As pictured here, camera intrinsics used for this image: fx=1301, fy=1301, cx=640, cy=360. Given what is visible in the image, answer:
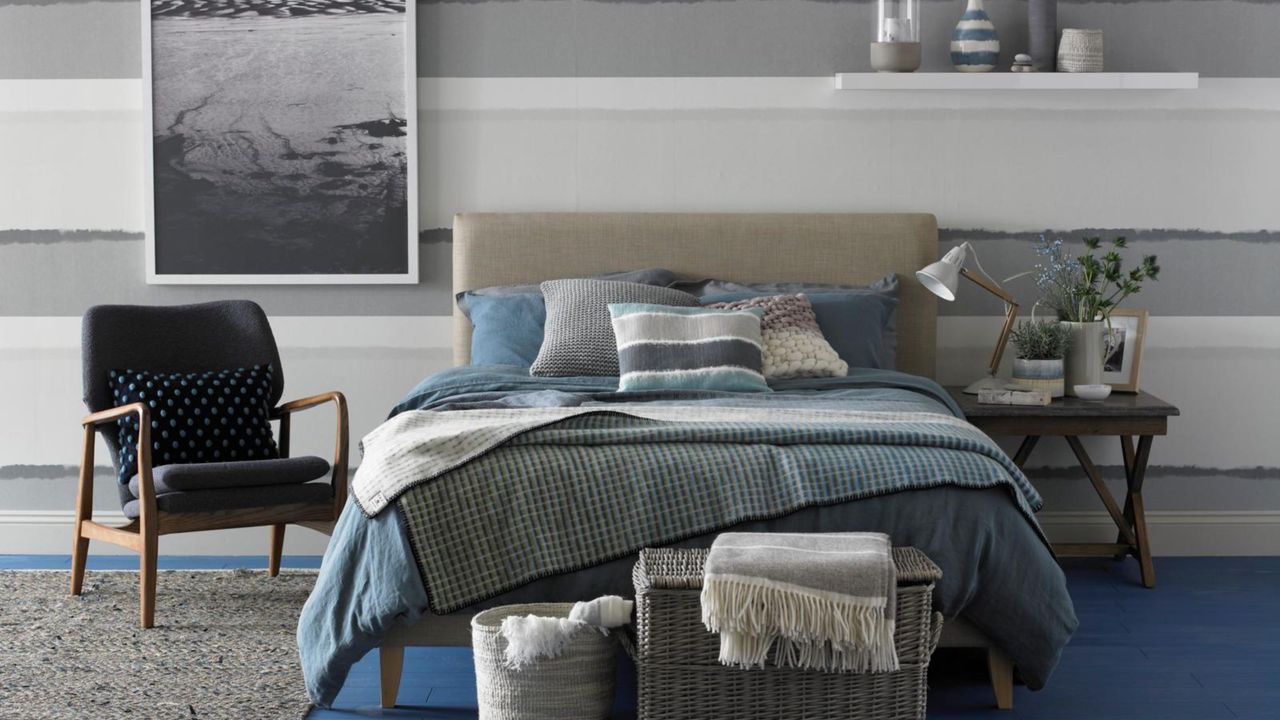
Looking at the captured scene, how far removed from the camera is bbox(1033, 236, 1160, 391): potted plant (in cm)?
438

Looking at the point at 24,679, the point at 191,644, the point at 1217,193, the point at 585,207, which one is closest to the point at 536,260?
the point at 585,207

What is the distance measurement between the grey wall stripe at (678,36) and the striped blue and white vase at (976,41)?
14 cm

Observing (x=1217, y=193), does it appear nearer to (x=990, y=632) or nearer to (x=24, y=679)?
(x=990, y=632)

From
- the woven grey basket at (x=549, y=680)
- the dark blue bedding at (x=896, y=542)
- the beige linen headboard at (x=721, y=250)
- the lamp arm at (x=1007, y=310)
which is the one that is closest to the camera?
the woven grey basket at (x=549, y=680)

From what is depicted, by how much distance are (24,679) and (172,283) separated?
1802 millimetres

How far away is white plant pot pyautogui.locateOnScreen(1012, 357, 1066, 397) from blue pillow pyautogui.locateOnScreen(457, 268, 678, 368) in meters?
1.22

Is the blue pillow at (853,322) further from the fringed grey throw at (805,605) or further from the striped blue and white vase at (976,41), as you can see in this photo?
the fringed grey throw at (805,605)

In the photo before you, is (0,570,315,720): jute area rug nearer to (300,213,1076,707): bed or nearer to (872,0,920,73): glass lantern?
(300,213,1076,707): bed

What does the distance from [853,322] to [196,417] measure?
2.13 meters

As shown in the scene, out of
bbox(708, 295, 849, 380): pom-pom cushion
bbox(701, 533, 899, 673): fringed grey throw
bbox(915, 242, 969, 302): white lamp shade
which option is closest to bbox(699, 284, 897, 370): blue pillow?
bbox(708, 295, 849, 380): pom-pom cushion

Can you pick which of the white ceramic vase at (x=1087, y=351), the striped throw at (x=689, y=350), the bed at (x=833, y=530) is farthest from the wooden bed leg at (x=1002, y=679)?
the white ceramic vase at (x=1087, y=351)

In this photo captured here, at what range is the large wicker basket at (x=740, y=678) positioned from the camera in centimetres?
266

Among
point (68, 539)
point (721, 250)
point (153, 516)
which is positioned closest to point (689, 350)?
point (721, 250)

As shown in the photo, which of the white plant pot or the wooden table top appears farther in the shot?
the white plant pot
